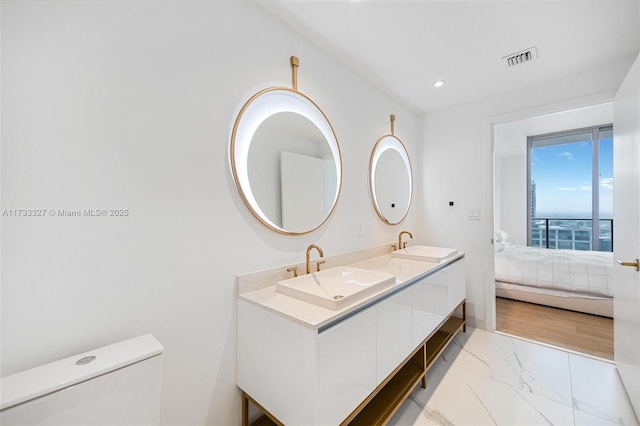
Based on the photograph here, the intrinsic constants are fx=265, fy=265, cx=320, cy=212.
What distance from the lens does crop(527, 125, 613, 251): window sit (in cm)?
441

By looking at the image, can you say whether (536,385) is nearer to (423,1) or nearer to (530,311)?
(530,311)

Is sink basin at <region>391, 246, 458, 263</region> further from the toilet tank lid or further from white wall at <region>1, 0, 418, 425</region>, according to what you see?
the toilet tank lid

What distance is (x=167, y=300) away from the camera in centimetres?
114

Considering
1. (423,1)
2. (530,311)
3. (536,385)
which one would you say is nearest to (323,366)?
(536,385)

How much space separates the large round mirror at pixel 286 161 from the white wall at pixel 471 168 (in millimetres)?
1601

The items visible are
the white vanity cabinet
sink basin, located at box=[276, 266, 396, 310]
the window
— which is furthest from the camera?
the window

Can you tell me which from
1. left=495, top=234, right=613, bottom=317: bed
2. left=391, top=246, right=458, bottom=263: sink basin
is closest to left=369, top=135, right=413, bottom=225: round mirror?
left=391, top=246, right=458, bottom=263: sink basin

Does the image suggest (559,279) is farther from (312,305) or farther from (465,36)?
(312,305)

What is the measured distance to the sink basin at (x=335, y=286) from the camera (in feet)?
4.01

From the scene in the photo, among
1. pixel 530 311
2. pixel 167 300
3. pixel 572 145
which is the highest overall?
pixel 572 145

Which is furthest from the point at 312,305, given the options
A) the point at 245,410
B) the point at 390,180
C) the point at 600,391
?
the point at 600,391

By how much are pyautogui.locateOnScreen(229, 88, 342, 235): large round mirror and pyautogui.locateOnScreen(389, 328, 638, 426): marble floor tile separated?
139 centimetres

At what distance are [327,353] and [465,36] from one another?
209 centimetres

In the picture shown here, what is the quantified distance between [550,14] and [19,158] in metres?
2.63
